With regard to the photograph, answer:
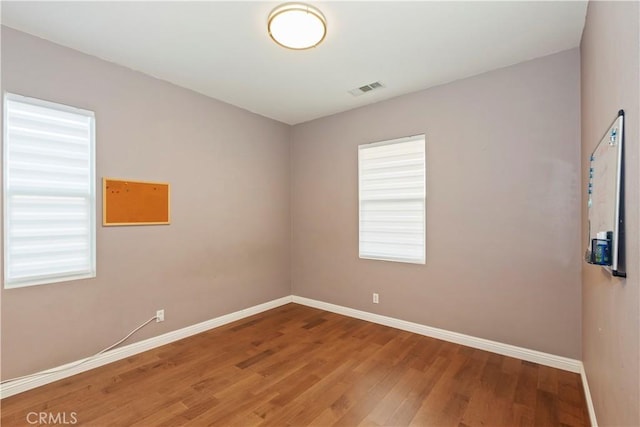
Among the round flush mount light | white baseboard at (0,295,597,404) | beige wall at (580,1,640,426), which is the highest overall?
the round flush mount light

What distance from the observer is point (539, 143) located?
2.67 metres

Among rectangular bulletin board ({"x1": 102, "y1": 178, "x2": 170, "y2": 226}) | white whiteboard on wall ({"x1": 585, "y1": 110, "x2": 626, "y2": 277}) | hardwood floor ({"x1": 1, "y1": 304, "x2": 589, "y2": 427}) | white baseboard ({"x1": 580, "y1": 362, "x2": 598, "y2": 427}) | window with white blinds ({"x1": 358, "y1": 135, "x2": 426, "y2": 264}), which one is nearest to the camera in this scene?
white whiteboard on wall ({"x1": 585, "y1": 110, "x2": 626, "y2": 277})

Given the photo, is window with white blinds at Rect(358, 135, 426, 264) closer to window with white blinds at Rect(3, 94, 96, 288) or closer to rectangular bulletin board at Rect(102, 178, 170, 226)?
rectangular bulletin board at Rect(102, 178, 170, 226)

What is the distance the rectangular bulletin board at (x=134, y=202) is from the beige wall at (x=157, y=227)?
0.23 feet

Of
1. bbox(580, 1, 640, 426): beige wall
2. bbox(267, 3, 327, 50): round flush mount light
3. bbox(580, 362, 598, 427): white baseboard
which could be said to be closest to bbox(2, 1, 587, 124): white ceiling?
bbox(267, 3, 327, 50): round flush mount light

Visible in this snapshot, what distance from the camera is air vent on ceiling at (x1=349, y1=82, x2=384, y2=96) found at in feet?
10.8

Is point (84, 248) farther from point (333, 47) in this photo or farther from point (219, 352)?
point (333, 47)

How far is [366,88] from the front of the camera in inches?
134

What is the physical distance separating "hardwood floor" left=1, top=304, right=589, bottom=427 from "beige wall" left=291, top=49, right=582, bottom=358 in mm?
420

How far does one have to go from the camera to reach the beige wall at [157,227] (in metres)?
2.37

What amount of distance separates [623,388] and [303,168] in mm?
3995

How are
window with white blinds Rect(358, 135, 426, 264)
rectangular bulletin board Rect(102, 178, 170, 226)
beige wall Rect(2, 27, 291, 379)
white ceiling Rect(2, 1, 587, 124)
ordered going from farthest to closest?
window with white blinds Rect(358, 135, 426, 264) < rectangular bulletin board Rect(102, 178, 170, 226) < beige wall Rect(2, 27, 291, 379) < white ceiling Rect(2, 1, 587, 124)

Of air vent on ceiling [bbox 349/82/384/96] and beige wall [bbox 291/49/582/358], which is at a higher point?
air vent on ceiling [bbox 349/82/384/96]

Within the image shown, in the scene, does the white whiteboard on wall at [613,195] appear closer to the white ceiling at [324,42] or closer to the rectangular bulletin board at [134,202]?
the white ceiling at [324,42]
